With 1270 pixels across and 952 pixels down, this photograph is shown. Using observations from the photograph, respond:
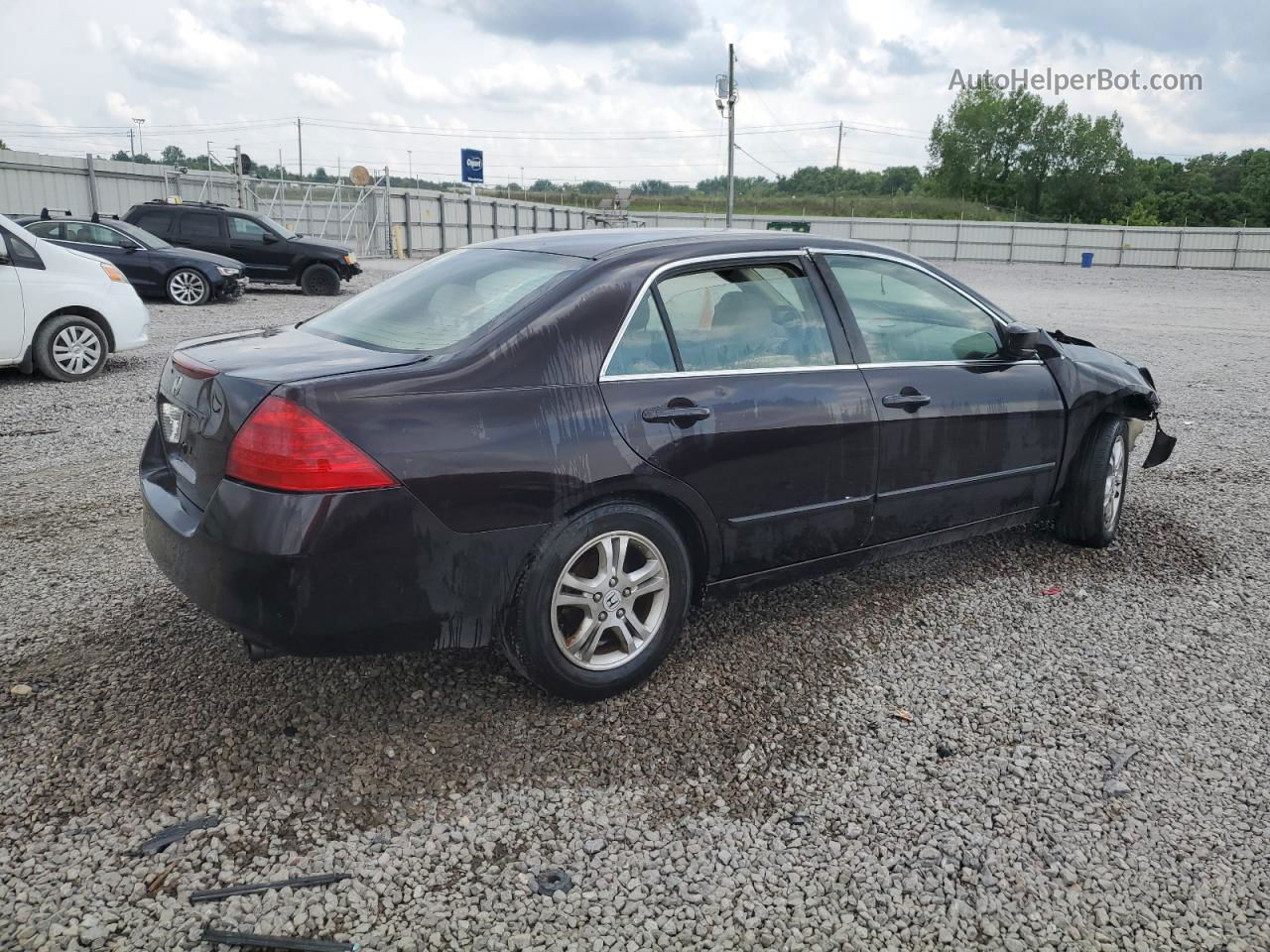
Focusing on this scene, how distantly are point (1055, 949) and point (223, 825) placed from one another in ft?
6.88

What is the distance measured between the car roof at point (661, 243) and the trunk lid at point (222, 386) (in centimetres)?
85

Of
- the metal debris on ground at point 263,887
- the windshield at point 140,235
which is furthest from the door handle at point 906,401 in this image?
the windshield at point 140,235

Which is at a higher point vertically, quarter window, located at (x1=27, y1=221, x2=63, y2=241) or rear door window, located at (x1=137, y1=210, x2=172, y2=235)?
rear door window, located at (x1=137, y1=210, x2=172, y2=235)

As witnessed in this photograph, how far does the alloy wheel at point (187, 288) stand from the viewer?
1623 centimetres

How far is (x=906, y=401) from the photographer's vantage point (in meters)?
3.92

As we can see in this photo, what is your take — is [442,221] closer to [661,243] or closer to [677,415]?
[661,243]

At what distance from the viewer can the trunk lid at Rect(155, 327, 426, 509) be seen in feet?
9.50

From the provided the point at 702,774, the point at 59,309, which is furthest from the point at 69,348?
the point at 702,774

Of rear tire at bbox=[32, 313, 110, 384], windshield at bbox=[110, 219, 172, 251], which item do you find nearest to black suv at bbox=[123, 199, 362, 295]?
windshield at bbox=[110, 219, 172, 251]

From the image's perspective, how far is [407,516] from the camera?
283cm

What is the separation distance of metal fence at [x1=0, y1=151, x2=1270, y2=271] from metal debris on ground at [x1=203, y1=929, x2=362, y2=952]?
814 centimetres

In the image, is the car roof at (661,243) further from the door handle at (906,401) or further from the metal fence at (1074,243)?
the metal fence at (1074,243)

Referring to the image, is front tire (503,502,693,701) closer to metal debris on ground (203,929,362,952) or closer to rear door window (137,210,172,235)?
metal debris on ground (203,929,362,952)

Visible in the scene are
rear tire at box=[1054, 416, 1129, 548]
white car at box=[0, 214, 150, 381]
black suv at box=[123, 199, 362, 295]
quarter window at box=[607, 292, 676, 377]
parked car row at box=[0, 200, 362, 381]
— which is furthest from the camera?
black suv at box=[123, 199, 362, 295]
